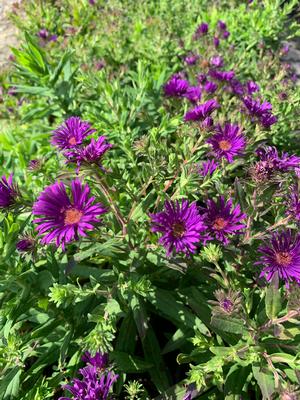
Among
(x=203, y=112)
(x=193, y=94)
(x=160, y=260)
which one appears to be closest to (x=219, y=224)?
(x=160, y=260)

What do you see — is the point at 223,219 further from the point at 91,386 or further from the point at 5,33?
the point at 5,33

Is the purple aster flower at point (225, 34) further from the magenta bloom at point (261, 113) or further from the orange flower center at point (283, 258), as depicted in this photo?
the orange flower center at point (283, 258)

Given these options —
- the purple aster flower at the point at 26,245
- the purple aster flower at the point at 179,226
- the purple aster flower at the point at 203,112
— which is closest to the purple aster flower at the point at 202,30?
the purple aster flower at the point at 203,112

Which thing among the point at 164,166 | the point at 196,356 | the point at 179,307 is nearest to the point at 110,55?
the point at 164,166

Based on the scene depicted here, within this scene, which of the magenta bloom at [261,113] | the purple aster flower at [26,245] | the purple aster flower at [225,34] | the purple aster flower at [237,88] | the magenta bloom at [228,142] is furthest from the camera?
the purple aster flower at [225,34]

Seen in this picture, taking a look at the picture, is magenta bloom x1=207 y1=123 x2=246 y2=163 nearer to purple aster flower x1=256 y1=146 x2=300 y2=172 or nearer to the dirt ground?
purple aster flower x1=256 y1=146 x2=300 y2=172

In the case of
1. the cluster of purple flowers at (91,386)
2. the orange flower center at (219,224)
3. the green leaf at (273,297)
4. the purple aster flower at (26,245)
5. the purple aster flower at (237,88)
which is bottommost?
the cluster of purple flowers at (91,386)

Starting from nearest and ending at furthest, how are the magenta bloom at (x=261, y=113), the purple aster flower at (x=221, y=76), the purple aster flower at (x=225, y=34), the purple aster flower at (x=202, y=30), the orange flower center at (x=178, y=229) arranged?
the orange flower center at (x=178, y=229)
the magenta bloom at (x=261, y=113)
the purple aster flower at (x=221, y=76)
the purple aster flower at (x=202, y=30)
the purple aster flower at (x=225, y=34)
